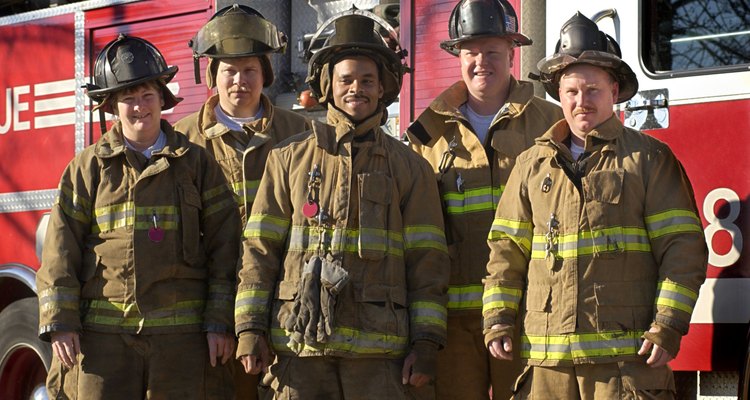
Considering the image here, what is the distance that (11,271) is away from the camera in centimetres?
686

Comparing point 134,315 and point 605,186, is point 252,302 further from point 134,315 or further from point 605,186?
point 605,186

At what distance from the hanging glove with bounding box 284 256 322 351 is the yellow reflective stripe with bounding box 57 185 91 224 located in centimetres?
96

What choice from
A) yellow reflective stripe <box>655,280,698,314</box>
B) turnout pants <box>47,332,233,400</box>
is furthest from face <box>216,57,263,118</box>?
yellow reflective stripe <box>655,280,698,314</box>

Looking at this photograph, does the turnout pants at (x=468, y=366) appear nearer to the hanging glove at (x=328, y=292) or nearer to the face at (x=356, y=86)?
the hanging glove at (x=328, y=292)

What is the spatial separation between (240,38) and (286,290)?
52.5 inches

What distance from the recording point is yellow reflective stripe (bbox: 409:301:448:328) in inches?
166

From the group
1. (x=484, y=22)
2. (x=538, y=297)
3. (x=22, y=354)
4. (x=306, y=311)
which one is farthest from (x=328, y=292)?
(x=22, y=354)

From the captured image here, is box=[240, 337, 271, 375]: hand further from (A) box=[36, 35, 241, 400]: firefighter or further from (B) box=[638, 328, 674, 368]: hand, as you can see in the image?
(B) box=[638, 328, 674, 368]: hand

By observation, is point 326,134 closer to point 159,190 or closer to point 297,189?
point 297,189

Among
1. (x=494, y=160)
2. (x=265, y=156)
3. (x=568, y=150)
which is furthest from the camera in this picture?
(x=265, y=156)

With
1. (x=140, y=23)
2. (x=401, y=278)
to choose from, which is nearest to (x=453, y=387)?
(x=401, y=278)

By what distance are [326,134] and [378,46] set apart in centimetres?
36

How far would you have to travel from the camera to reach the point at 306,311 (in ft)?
13.8

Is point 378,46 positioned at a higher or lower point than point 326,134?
higher
